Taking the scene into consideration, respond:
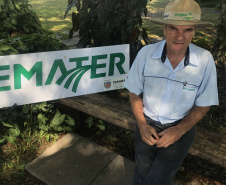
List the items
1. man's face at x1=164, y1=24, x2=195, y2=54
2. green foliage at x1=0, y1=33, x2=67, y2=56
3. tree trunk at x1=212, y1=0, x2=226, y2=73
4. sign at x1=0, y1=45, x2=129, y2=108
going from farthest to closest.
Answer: tree trunk at x1=212, y1=0, x2=226, y2=73 → green foliage at x1=0, y1=33, x2=67, y2=56 → sign at x1=0, y1=45, x2=129, y2=108 → man's face at x1=164, y1=24, x2=195, y2=54

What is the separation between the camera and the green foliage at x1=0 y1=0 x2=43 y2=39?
4.02 meters

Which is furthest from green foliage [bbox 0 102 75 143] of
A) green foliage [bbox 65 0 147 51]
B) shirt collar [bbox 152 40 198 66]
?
shirt collar [bbox 152 40 198 66]

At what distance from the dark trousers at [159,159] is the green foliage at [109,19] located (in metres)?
1.53

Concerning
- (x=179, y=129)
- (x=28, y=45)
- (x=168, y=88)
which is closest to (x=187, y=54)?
(x=168, y=88)

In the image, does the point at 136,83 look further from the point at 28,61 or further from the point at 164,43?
the point at 28,61

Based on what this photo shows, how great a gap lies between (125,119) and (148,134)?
709 millimetres

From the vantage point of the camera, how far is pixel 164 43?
190cm

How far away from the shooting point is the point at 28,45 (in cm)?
291

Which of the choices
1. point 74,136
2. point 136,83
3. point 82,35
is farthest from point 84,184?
point 82,35

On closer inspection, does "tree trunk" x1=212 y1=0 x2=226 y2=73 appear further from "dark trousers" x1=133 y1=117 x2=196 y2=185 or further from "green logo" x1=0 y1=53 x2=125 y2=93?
"dark trousers" x1=133 y1=117 x2=196 y2=185

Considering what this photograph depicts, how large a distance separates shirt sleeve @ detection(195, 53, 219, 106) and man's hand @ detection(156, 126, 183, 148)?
0.27 m

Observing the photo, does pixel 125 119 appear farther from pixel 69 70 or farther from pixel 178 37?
pixel 178 37

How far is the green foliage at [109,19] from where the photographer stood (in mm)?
2873

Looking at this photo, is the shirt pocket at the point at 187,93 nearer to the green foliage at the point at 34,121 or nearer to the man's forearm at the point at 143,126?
the man's forearm at the point at 143,126
